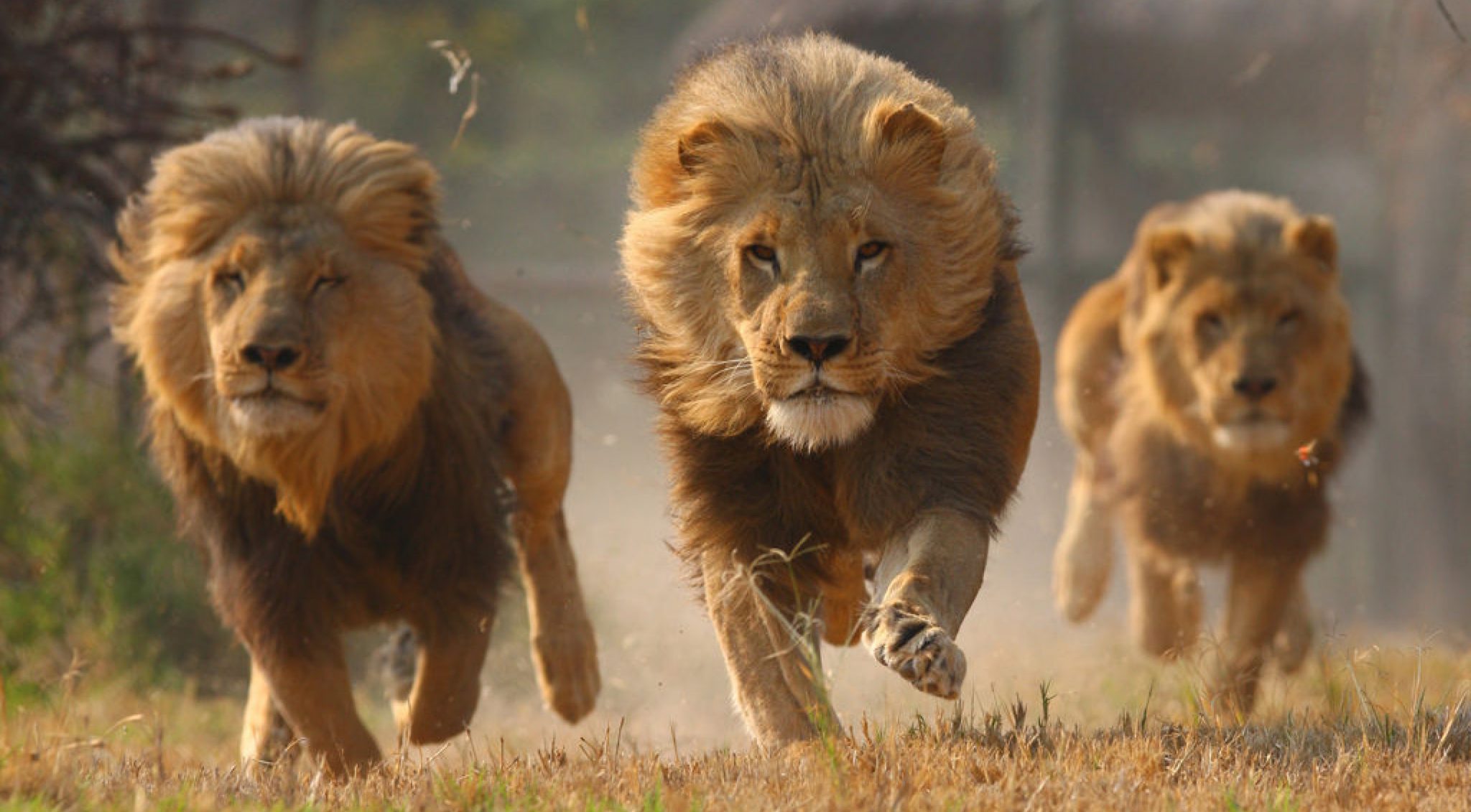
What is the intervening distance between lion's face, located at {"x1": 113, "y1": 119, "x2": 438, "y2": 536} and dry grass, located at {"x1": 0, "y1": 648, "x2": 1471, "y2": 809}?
0.80 meters

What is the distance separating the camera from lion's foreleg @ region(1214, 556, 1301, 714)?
6.59 m

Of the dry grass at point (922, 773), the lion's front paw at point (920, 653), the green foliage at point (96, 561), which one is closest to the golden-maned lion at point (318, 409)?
the dry grass at point (922, 773)

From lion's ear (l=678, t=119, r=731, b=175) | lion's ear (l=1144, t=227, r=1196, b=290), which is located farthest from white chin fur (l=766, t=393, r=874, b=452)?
lion's ear (l=1144, t=227, r=1196, b=290)

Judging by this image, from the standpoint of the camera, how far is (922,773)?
11.3 ft

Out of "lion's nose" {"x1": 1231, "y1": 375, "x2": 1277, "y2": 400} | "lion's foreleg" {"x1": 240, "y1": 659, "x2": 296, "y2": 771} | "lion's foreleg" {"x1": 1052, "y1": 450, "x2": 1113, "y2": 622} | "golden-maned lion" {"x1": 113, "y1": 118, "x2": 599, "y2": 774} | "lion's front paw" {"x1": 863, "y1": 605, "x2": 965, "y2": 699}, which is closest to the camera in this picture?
→ "lion's front paw" {"x1": 863, "y1": 605, "x2": 965, "y2": 699}

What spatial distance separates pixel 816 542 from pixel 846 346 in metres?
0.58

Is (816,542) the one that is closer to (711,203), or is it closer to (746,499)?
(746,499)

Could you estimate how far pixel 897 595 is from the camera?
368cm

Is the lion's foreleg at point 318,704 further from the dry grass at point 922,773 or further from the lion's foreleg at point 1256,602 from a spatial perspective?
the lion's foreleg at point 1256,602

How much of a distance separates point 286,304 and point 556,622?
1.38m

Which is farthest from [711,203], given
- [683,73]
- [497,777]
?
[497,777]

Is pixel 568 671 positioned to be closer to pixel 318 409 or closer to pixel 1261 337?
pixel 318 409

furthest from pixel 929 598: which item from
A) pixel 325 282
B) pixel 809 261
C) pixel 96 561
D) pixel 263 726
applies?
pixel 96 561

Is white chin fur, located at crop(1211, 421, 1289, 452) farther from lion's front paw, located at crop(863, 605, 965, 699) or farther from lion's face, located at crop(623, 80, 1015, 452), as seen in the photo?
lion's front paw, located at crop(863, 605, 965, 699)
